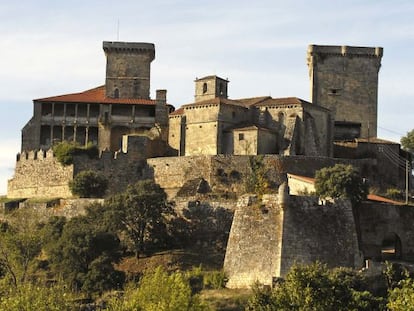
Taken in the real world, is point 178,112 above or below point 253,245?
above

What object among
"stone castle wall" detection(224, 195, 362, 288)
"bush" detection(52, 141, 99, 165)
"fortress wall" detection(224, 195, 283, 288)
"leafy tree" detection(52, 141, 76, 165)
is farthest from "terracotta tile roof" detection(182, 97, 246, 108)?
"stone castle wall" detection(224, 195, 362, 288)

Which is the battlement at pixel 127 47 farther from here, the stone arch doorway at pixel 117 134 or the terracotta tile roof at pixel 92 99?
the stone arch doorway at pixel 117 134

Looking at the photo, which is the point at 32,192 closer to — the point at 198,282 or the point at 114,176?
the point at 114,176

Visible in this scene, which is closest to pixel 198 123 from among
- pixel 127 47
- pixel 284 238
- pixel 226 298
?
pixel 127 47

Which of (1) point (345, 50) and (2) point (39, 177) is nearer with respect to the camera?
(2) point (39, 177)

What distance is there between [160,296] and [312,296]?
30.4ft

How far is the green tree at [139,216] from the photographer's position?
220 ft

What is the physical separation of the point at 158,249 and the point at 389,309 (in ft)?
68.7

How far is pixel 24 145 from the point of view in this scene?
8888 centimetres

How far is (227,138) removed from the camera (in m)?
81.3

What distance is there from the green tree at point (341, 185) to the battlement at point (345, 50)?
25667mm

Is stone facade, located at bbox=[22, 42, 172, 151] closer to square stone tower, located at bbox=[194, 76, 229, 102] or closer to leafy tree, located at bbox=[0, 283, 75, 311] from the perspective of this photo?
square stone tower, located at bbox=[194, 76, 229, 102]

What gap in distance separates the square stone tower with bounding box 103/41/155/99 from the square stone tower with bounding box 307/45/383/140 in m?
13.4

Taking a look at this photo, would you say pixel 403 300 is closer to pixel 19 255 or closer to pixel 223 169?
pixel 19 255
